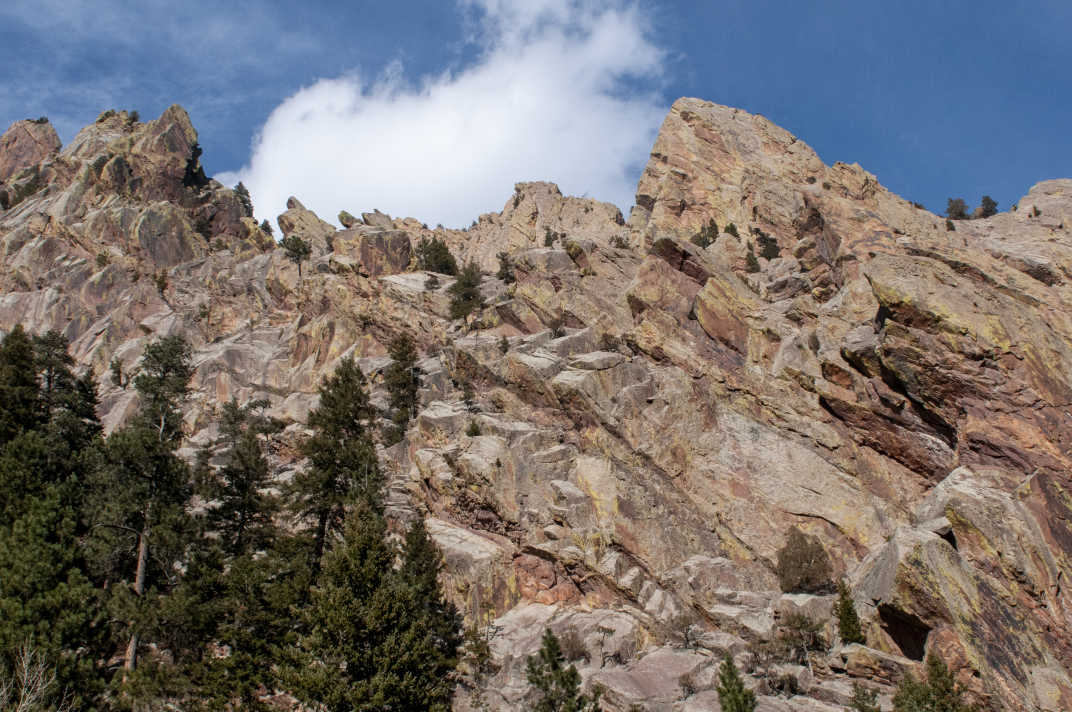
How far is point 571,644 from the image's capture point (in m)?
31.4

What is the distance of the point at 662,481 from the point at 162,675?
98.0ft

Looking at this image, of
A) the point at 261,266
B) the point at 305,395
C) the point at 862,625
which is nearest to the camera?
the point at 862,625

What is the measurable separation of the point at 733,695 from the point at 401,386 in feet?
118

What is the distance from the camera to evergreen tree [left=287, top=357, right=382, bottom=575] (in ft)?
107

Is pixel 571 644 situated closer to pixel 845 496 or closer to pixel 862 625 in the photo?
pixel 862 625

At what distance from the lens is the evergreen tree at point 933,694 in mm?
22953

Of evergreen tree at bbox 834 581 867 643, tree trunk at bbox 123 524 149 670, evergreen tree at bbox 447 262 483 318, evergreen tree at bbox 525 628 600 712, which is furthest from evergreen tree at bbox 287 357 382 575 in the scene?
evergreen tree at bbox 447 262 483 318

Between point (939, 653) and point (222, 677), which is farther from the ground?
point (939, 653)

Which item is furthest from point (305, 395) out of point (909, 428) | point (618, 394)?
point (909, 428)

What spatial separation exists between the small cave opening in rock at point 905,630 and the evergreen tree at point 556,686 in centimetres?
1425

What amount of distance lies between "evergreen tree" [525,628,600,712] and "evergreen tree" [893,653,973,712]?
36.6 feet

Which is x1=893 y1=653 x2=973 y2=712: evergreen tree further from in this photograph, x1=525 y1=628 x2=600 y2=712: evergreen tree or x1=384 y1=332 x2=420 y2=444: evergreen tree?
x1=384 y1=332 x2=420 y2=444: evergreen tree

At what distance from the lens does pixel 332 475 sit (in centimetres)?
3341

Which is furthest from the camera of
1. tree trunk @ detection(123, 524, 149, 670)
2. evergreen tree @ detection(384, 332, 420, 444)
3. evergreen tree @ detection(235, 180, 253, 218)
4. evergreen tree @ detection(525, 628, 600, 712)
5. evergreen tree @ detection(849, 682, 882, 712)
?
evergreen tree @ detection(235, 180, 253, 218)
